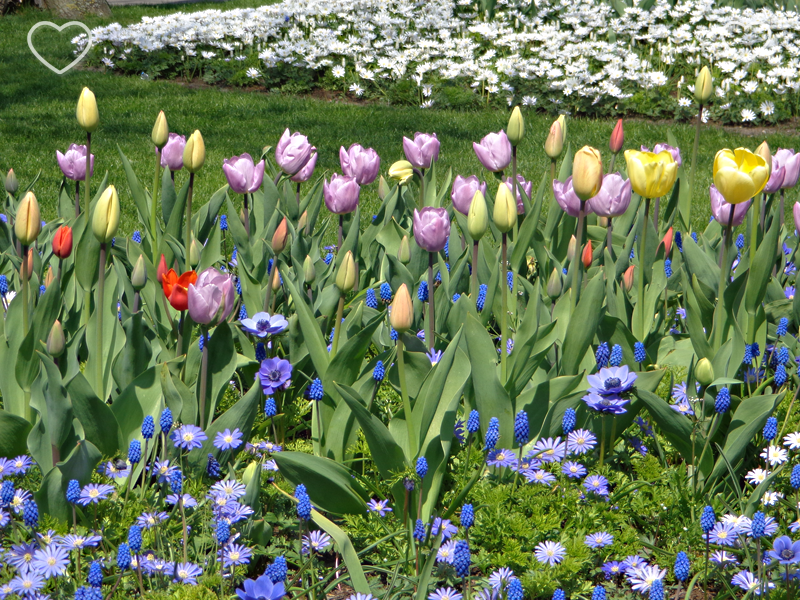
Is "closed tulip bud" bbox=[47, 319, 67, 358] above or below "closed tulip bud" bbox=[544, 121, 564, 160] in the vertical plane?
below

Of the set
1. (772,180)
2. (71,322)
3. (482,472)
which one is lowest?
(482,472)

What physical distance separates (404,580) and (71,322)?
1.37 metres

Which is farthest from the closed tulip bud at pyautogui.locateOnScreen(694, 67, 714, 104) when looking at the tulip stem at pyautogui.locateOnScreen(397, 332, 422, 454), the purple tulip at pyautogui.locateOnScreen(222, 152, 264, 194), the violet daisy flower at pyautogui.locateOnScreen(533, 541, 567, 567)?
the violet daisy flower at pyautogui.locateOnScreen(533, 541, 567, 567)

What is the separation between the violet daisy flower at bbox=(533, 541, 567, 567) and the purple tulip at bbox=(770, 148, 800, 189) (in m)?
1.68

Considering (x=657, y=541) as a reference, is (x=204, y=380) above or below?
above

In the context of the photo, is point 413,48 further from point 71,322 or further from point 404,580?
point 404,580

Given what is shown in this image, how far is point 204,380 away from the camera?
195cm

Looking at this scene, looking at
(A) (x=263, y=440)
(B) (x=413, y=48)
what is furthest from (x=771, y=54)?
(A) (x=263, y=440)

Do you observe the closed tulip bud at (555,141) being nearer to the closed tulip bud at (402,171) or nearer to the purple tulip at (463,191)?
the purple tulip at (463,191)

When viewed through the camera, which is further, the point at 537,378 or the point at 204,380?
the point at 537,378

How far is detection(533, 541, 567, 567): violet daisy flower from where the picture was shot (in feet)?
5.37

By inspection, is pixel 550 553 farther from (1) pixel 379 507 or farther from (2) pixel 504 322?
(2) pixel 504 322

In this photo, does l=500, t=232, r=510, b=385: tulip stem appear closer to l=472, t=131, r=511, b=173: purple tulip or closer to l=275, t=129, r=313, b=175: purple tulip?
l=472, t=131, r=511, b=173: purple tulip

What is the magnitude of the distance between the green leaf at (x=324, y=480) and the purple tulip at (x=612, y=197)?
1.18 m
